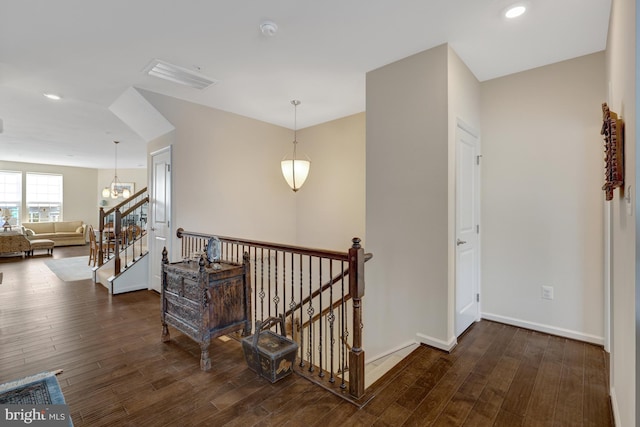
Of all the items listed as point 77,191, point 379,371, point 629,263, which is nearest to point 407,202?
point 379,371

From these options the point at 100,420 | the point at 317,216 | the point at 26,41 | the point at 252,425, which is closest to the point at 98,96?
the point at 26,41

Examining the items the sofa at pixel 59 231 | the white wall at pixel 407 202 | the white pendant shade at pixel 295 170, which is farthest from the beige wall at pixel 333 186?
the sofa at pixel 59 231

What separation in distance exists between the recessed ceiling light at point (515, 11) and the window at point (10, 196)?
12.9m

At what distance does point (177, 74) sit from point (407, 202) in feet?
9.71

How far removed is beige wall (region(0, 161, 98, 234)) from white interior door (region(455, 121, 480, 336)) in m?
12.6

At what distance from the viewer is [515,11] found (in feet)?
7.34

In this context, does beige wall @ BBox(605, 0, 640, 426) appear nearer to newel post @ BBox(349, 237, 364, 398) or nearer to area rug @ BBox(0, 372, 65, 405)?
newel post @ BBox(349, 237, 364, 398)

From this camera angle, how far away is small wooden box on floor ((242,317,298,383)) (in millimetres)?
2145

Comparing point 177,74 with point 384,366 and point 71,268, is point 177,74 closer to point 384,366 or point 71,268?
point 384,366

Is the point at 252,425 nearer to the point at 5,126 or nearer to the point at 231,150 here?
the point at 231,150

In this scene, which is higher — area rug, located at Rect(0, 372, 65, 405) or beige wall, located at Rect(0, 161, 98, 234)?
beige wall, located at Rect(0, 161, 98, 234)

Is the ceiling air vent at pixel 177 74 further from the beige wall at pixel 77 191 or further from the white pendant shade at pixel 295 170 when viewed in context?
the beige wall at pixel 77 191

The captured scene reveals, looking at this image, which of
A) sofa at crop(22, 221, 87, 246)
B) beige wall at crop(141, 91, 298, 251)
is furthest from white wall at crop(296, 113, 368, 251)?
sofa at crop(22, 221, 87, 246)

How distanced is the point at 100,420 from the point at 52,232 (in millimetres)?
10737
